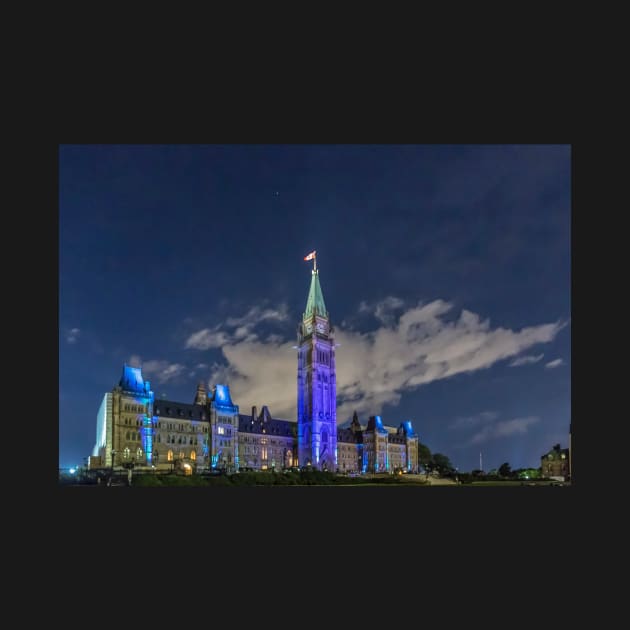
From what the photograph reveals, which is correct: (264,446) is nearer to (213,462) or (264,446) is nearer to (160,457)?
(213,462)

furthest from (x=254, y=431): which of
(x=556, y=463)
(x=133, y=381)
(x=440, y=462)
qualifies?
(x=556, y=463)

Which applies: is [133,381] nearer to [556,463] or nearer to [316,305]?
[316,305]

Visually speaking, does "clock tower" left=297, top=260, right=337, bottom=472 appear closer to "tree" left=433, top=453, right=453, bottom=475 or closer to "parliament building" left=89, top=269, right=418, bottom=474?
"parliament building" left=89, top=269, right=418, bottom=474

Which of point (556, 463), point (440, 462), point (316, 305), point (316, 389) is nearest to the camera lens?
point (556, 463)

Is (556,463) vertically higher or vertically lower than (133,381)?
lower

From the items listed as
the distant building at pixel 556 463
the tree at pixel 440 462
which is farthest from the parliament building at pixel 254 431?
the distant building at pixel 556 463

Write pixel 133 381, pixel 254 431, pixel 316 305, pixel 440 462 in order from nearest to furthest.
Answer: pixel 133 381 → pixel 440 462 → pixel 254 431 → pixel 316 305

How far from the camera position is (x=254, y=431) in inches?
2918

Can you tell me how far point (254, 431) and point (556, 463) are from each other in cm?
4239

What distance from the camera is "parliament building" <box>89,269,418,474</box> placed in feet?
173

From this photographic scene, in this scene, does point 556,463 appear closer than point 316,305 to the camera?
Yes

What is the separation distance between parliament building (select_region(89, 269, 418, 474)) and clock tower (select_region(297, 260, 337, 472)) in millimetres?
155

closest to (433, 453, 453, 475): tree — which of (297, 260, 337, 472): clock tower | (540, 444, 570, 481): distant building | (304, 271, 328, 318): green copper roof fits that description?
(297, 260, 337, 472): clock tower

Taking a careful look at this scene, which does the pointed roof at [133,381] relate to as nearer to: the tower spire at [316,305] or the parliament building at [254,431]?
the parliament building at [254,431]
